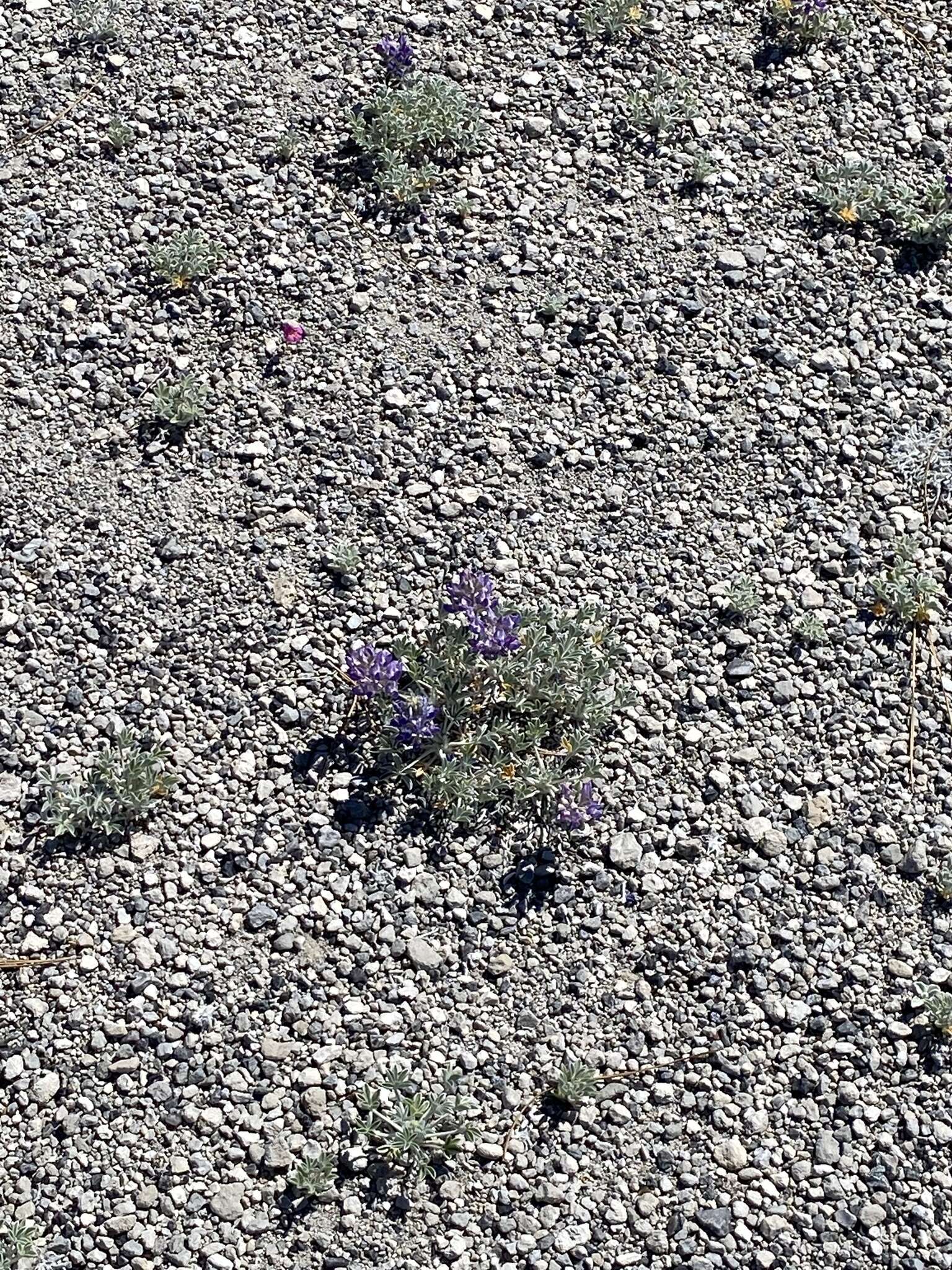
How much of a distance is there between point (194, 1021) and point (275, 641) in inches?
61.5

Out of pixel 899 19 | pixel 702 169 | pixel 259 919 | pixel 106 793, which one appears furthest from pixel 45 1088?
pixel 899 19

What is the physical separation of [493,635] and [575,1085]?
1725mm

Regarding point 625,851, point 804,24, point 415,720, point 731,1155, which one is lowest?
point 731,1155

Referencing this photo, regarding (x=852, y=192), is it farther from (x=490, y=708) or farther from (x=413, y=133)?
(x=490, y=708)

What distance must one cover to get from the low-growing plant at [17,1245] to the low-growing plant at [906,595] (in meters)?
3.97

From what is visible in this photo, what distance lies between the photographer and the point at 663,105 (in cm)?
770

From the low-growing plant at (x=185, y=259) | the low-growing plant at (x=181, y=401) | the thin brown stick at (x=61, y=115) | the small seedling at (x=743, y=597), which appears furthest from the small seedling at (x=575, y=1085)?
the thin brown stick at (x=61, y=115)

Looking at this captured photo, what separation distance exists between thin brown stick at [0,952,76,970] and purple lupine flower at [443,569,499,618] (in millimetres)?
1962

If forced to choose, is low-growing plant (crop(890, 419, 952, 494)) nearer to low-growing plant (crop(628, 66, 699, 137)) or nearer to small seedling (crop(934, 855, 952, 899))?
small seedling (crop(934, 855, 952, 899))

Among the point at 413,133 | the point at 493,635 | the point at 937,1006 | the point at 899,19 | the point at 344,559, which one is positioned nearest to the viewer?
the point at 937,1006

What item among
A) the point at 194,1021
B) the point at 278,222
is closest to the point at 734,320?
the point at 278,222

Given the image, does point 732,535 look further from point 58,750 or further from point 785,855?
point 58,750

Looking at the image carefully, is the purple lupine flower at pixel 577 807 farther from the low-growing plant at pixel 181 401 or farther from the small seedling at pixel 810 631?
the low-growing plant at pixel 181 401

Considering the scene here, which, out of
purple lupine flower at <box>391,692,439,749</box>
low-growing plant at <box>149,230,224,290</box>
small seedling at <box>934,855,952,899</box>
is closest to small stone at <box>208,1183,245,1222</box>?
purple lupine flower at <box>391,692,439,749</box>
